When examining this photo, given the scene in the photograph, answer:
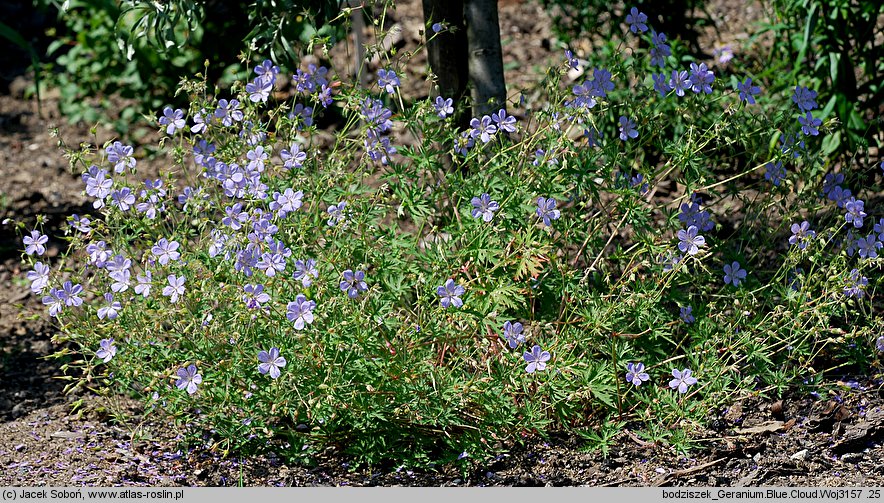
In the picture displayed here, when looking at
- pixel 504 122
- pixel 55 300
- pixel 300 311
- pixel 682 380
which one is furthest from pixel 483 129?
pixel 55 300

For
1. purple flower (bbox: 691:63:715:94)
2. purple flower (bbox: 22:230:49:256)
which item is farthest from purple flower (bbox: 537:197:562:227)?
purple flower (bbox: 22:230:49:256)

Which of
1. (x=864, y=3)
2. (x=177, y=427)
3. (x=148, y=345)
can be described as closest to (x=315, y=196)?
(x=148, y=345)

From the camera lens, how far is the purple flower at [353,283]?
2715 mm

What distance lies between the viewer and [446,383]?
288 centimetres

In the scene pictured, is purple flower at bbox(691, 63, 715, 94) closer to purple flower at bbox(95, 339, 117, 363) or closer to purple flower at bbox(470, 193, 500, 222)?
purple flower at bbox(470, 193, 500, 222)

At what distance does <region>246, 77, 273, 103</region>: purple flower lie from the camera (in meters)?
3.05

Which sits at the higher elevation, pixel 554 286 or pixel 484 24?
pixel 484 24

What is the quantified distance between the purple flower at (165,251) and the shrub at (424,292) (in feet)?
0.04

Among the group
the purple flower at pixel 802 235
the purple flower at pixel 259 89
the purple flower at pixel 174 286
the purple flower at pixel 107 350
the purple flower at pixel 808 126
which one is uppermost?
the purple flower at pixel 259 89

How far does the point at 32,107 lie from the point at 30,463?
4.20m

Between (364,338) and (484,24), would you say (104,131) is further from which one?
(364,338)

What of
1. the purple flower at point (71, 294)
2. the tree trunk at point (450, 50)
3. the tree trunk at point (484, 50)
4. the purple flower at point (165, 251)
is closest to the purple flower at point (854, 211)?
the tree trunk at point (484, 50)

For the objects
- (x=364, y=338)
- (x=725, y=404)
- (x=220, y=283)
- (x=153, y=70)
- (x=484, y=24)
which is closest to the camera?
(x=364, y=338)

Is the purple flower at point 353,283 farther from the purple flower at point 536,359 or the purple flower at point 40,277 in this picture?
the purple flower at point 40,277
